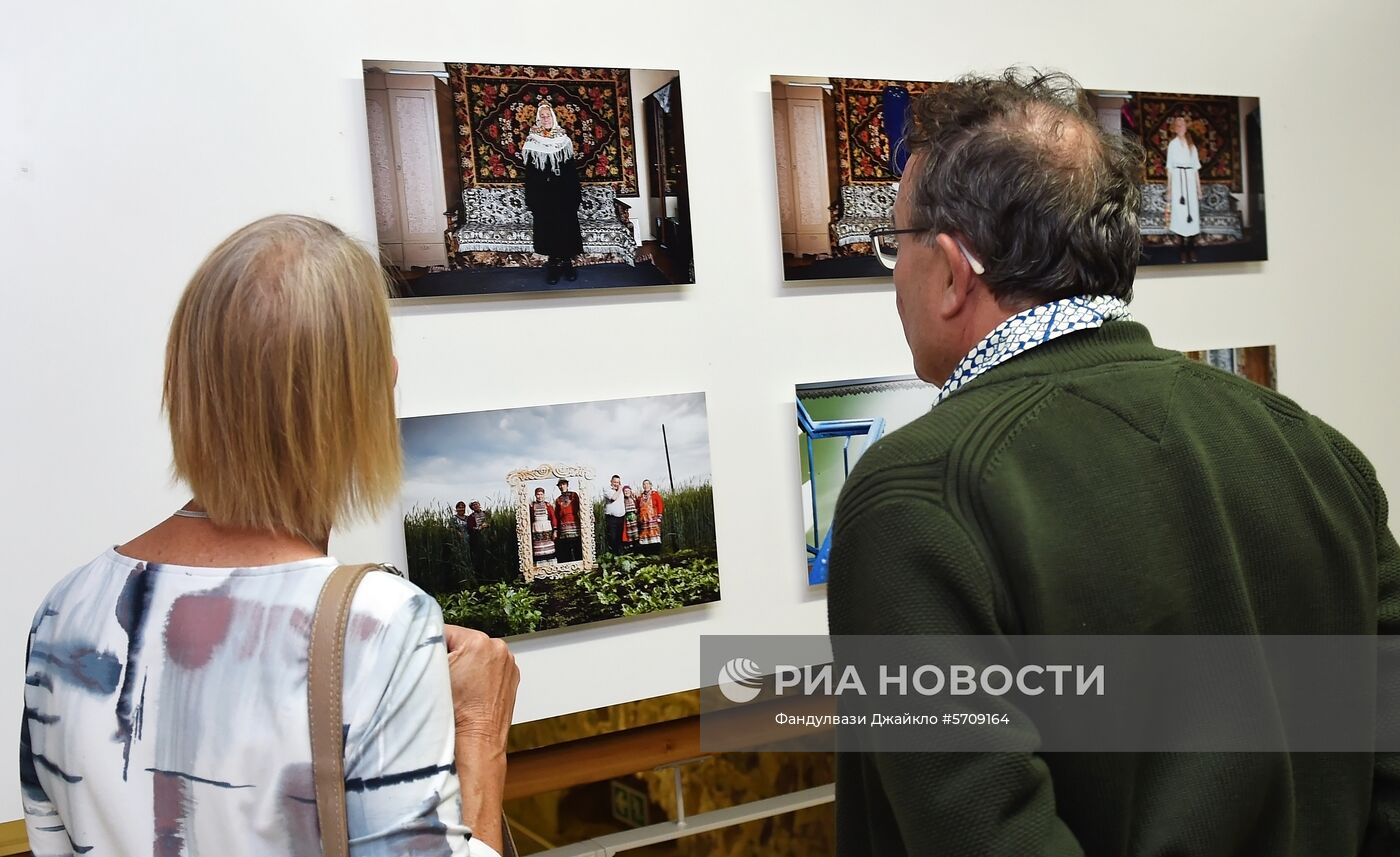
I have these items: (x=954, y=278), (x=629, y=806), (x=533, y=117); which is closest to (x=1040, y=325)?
(x=954, y=278)

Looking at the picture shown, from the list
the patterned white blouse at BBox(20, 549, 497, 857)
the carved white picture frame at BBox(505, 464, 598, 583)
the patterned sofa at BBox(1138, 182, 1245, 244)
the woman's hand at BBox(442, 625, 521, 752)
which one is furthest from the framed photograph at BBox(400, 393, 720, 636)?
the patterned sofa at BBox(1138, 182, 1245, 244)

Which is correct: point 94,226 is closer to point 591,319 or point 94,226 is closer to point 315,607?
point 591,319

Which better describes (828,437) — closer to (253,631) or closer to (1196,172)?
(1196,172)

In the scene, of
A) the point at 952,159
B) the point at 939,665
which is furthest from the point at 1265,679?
the point at 952,159

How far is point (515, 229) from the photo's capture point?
188cm

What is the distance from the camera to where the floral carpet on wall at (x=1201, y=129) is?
7.82 ft

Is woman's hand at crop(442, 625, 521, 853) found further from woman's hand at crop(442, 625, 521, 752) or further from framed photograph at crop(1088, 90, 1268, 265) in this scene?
framed photograph at crop(1088, 90, 1268, 265)

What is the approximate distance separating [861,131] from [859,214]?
164 mm

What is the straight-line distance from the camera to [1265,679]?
106cm

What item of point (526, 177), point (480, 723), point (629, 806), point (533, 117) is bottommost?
point (629, 806)

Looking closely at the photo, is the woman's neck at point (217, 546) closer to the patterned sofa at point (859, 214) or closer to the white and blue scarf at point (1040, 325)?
the white and blue scarf at point (1040, 325)

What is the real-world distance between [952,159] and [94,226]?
50.6 inches

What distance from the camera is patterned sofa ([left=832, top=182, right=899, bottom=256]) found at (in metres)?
2.12

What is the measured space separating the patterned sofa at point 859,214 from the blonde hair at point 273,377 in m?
1.25
